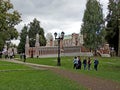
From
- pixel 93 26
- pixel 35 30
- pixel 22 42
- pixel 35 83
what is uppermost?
pixel 35 30

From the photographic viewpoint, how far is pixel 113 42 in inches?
3344

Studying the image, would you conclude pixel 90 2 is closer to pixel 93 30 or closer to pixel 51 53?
pixel 93 30

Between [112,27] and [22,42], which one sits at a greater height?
[22,42]

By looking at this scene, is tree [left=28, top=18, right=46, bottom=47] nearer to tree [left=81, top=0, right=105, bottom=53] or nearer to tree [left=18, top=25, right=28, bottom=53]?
tree [left=18, top=25, right=28, bottom=53]

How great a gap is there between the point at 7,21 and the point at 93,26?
2427 centimetres

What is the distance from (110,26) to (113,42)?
3.81 metres

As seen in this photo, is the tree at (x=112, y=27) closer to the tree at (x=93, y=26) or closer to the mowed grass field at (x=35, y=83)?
the tree at (x=93, y=26)

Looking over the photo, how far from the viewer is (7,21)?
8419 centimetres

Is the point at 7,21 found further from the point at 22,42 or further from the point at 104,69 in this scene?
the point at 22,42

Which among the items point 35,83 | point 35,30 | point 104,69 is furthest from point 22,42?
point 35,83

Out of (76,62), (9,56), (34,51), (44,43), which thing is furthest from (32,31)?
(76,62)

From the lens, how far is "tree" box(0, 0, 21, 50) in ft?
268

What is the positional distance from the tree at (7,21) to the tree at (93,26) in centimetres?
2048

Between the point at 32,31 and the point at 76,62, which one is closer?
the point at 76,62
